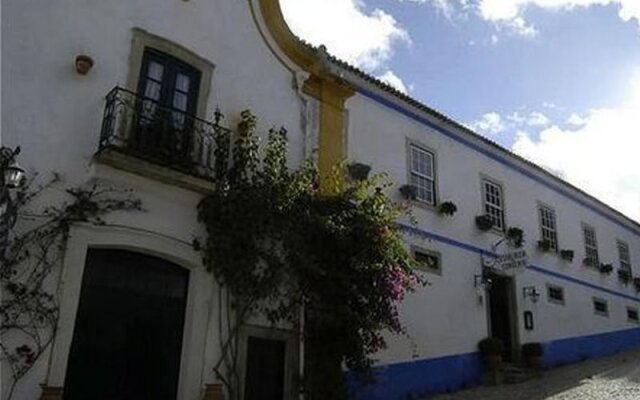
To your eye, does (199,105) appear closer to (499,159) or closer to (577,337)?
(499,159)

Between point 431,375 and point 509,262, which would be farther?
point 509,262

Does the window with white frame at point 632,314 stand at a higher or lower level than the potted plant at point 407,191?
lower

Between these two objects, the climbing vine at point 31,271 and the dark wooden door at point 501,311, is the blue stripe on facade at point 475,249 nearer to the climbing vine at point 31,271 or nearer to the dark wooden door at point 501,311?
the dark wooden door at point 501,311

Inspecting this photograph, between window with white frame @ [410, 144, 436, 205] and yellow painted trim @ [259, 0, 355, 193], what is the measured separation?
2384 mm

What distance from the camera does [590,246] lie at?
2080 cm

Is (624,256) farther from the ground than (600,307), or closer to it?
farther from the ground

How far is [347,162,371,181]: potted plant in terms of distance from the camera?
1270 centimetres

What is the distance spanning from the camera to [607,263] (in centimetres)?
2139

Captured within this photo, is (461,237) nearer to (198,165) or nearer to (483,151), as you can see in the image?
(483,151)

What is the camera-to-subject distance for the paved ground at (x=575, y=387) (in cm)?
1176

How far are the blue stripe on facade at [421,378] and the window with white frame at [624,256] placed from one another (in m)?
11.0

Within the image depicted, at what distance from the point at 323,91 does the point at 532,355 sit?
8.47 m

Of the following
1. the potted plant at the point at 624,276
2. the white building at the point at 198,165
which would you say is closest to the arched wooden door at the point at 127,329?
the white building at the point at 198,165

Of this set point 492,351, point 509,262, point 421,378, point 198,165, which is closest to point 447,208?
point 509,262
